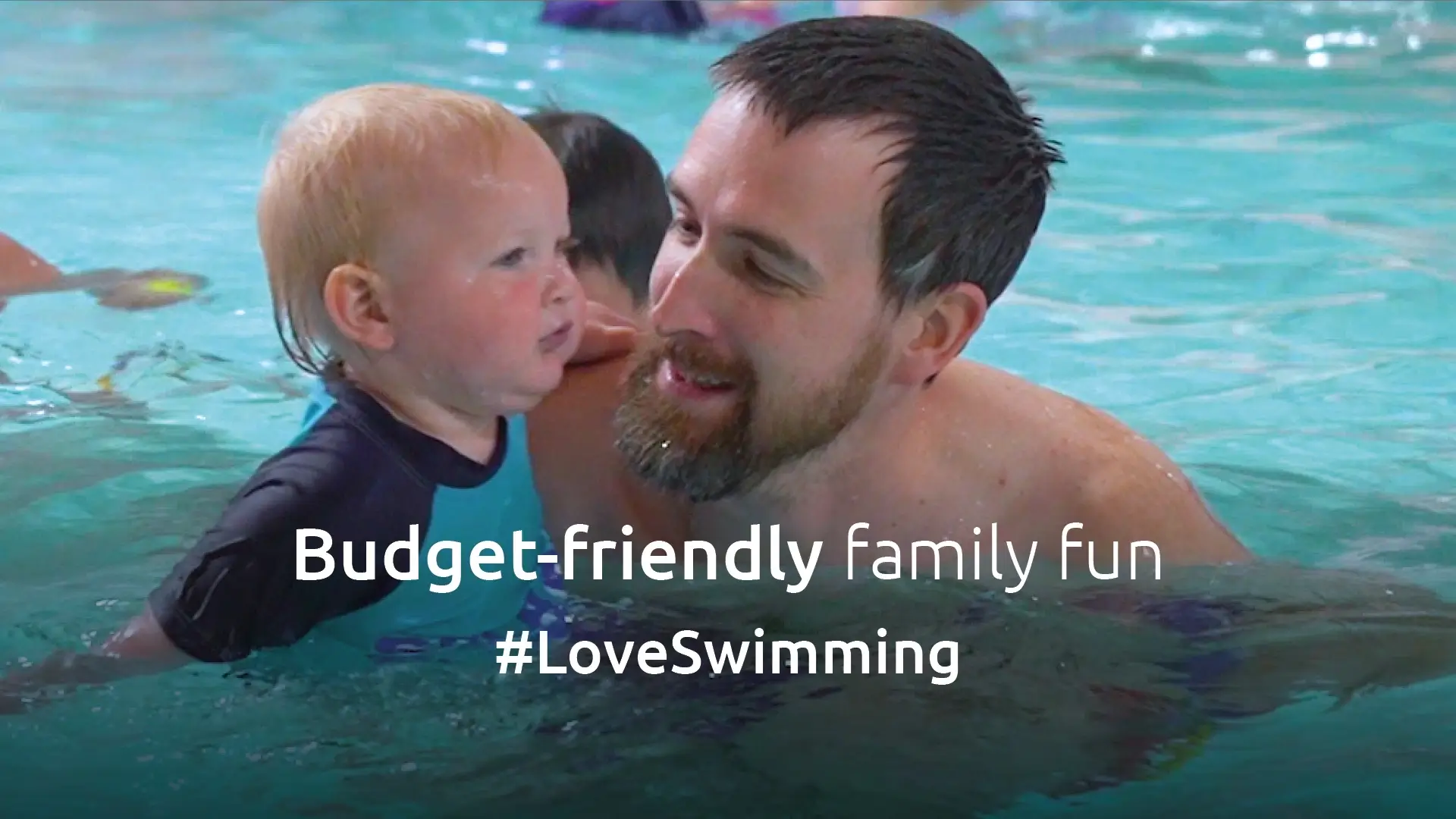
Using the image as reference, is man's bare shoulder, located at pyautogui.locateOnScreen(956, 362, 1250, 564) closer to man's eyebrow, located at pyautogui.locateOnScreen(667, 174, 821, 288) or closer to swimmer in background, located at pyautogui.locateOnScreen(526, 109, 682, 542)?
man's eyebrow, located at pyautogui.locateOnScreen(667, 174, 821, 288)

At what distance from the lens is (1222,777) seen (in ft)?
8.23

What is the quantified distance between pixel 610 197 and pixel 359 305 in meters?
1.16

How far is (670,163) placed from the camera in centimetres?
718

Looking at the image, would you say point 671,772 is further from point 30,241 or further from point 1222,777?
point 30,241

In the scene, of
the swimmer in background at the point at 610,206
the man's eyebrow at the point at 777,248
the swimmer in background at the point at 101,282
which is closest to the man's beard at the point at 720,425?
the man's eyebrow at the point at 777,248

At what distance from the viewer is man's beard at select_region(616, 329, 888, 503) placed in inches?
111

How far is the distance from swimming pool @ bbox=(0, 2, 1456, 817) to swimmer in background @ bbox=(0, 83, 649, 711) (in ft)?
0.49

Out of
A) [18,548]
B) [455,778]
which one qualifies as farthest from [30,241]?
[455,778]

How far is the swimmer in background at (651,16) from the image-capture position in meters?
9.16

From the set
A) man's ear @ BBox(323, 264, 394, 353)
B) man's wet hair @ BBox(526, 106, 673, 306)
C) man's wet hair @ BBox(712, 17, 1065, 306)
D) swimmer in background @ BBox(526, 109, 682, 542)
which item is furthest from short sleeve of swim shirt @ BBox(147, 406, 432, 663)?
man's wet hair @ BBox(526, 106, 673, 306)

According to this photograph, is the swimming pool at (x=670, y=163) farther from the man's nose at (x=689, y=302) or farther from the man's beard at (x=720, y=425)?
the man's nose at (x=689, y=302)

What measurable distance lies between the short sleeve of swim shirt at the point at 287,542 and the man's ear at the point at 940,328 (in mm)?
802

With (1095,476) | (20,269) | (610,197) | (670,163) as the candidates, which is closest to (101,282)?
(20,269)

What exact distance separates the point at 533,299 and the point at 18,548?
142cm
